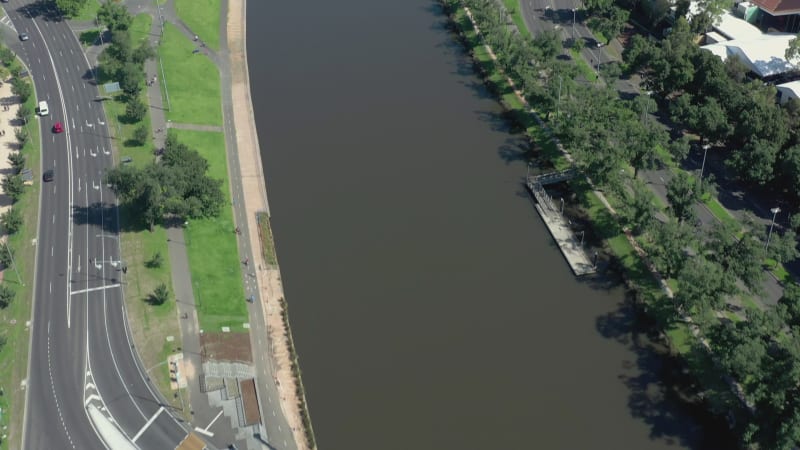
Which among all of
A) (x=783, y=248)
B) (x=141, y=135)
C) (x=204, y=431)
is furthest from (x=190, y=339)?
(x=783, y=248)

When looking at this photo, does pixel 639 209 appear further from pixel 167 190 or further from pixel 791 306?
pixel 167 190

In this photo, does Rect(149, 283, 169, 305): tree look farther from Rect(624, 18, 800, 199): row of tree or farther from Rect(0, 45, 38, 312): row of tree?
Rect(624, 18, 800, 199): row of tree

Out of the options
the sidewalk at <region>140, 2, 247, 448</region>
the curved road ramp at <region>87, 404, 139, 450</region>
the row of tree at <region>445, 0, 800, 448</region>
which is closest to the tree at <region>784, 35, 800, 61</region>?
the row of tree at <region>445, 0, 800, 448</region>

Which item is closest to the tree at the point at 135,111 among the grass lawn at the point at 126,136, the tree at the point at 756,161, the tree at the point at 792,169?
the grass lawn at the point at 126,136

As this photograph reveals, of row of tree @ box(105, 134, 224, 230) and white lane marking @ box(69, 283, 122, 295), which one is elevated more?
row of tree @ box(105, 134, 224, 230)

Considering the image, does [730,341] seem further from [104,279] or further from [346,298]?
[104,279]
